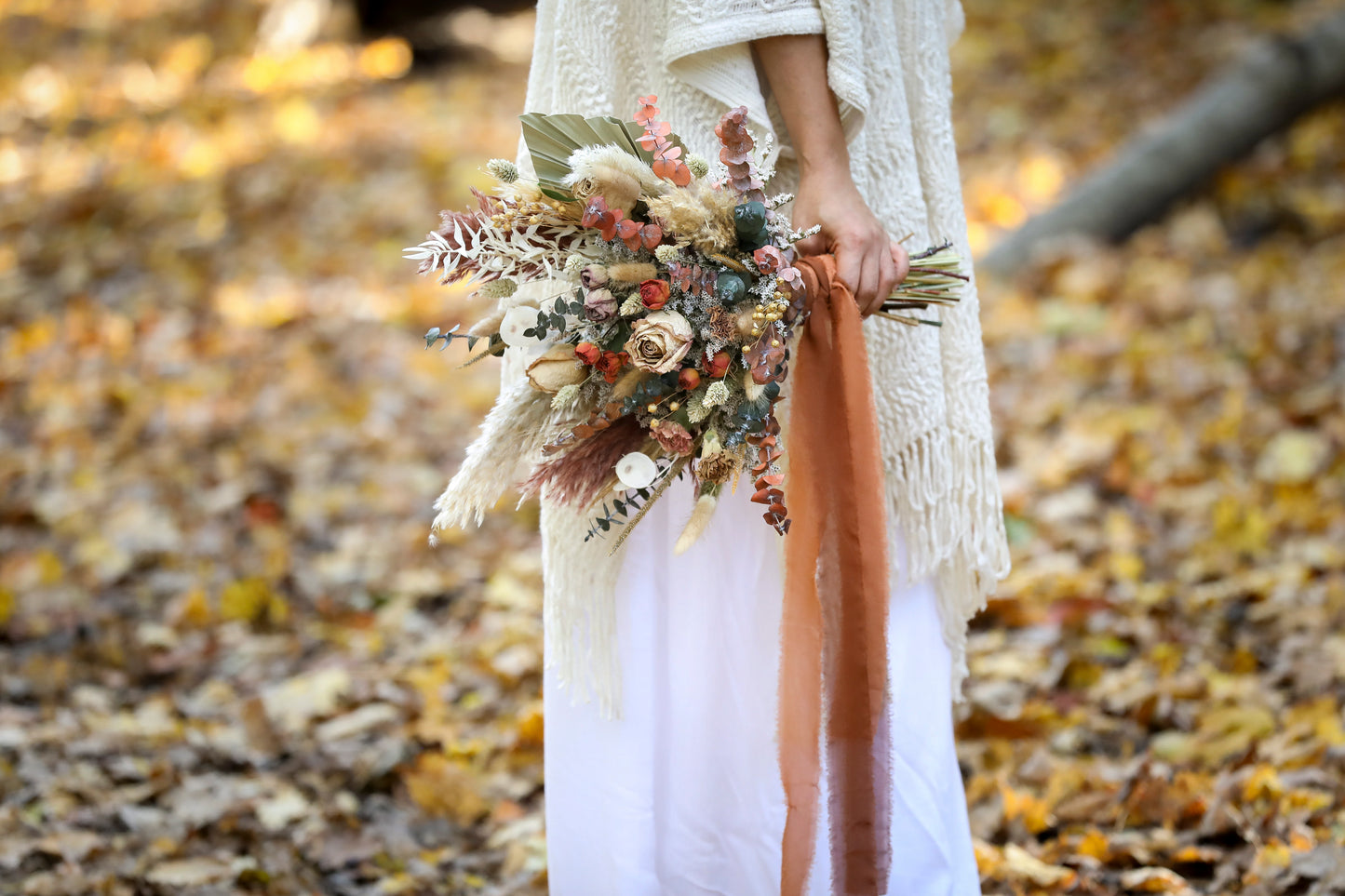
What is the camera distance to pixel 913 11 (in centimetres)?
150

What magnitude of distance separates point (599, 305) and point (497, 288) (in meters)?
0.14

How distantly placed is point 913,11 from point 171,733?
2.19 m

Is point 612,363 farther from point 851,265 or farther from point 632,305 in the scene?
point 851,265

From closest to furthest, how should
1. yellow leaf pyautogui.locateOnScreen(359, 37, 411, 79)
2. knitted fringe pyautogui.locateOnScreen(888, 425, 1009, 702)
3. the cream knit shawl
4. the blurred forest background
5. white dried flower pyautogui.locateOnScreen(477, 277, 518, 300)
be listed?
white dried flower pyautogui.locateOnScreen(477, 277, 518, 300) < the cream knit shawl < knitted fringe pyautogui.locateOnScreen(888, 425, 1009, 702) < the blurred forest background < yellow leaf pyautogui.locateOnScreen(359, 37, 411, 79)

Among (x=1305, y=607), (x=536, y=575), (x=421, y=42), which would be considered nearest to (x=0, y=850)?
(x=536, y=575)

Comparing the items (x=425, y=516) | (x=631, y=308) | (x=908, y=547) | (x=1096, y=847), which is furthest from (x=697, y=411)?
(x=425, y=516)

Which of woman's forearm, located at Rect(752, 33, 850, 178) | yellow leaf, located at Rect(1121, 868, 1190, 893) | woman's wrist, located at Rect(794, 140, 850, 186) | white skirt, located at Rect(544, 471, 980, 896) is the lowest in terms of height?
yellow leaf, located at Rect(1121, 868, 1190, 893)

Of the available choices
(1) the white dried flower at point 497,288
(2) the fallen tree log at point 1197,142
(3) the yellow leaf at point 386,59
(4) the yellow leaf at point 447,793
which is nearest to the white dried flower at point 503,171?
(1) the white dried flower at point 497,288

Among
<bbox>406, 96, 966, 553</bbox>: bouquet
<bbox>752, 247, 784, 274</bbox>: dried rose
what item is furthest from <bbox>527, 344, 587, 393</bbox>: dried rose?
<bbox>752, 247, 784, 274</bbox>: dried rose

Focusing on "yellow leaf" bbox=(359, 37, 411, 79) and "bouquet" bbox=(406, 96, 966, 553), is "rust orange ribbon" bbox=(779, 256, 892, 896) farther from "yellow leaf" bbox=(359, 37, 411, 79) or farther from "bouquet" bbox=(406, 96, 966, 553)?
"yellow leaf" bbox=(359, 37, 411, 79)

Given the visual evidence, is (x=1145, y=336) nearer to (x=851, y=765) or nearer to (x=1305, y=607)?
(x=1305, y=607)

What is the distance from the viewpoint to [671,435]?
50.5 inches

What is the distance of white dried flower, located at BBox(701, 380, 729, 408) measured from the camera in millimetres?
1262

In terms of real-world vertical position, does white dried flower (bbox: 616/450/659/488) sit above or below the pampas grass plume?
above
